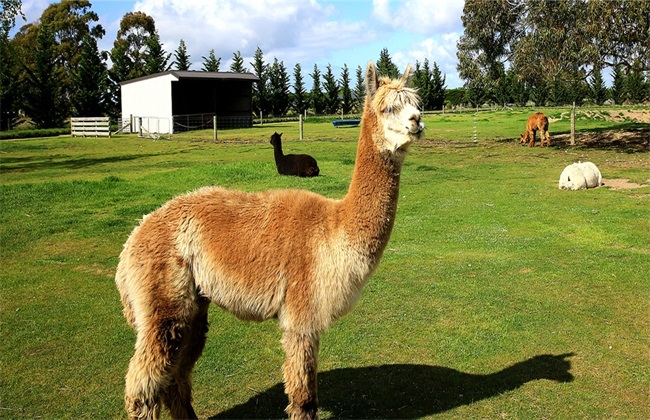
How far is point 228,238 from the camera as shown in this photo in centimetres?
419

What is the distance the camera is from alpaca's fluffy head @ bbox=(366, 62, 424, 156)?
152 inches

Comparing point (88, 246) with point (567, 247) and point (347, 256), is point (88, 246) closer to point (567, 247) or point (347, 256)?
point (347, 256)

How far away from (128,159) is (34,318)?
62.2 ft

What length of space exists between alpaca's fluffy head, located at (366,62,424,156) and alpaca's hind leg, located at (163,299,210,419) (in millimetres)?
1850

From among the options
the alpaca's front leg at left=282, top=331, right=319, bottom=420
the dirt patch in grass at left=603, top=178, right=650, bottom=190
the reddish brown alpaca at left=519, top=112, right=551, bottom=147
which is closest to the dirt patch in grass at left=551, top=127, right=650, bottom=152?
the reddish brown alpaca at left=519, top=112, right=551, bottom=147

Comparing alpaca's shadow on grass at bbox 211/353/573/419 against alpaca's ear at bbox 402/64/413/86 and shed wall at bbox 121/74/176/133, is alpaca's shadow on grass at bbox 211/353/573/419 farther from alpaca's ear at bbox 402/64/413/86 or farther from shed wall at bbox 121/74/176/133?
shed wall at bbox 121/74/176/133

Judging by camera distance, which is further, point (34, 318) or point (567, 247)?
point (567, 247)

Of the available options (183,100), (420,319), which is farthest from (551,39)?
(183,100)

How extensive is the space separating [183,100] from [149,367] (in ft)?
156

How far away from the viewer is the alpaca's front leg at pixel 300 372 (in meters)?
4.00

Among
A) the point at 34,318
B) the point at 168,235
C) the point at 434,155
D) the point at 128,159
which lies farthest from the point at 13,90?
the point at 168,235

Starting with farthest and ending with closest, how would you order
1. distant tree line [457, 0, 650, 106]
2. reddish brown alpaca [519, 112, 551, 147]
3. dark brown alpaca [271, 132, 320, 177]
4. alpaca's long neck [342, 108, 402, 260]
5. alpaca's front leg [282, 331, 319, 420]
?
reddish brown alpaca [519, 112, 551, 147], distant tree line [457, 0, 650, 106], dark brown alpaca [271, 132, 320, 177], alpaca's long neck [342, 108, 402, 260], alpaca's front leg [282, 331, 319, 420]

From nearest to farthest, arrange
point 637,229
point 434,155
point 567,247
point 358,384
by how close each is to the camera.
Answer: point 358,384 → point 567,247 → point 637,229 → point 434,155

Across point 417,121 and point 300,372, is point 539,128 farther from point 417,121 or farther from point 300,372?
point 300,372
